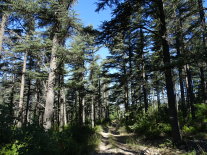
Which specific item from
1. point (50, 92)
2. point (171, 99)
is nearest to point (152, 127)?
point (171, 99)

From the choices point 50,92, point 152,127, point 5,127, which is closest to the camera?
point 5,127

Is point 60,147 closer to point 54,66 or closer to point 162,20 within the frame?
point 54,66

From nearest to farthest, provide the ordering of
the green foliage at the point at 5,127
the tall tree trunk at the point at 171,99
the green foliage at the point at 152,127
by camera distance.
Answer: the green foliage at the point at 5,127 → the tall tree trunk at the point at 171,99 → the green foliage at the point at 152,127

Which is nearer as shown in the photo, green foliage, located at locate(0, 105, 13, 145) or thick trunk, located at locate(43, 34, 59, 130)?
green foliage, located at locate(0, 105, 13, 145)

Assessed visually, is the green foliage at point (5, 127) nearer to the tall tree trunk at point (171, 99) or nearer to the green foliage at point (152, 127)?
the tall tree trunk at point (171, 99)

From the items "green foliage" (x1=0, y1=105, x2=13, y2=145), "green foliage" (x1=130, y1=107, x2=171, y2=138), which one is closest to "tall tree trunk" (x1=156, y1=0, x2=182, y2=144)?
"green foliage" (x1=130, y1=107, x2=171, y2=138)

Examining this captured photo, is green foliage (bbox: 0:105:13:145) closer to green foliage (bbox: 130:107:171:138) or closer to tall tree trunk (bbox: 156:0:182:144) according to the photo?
tall tree trunk (bbox: 156:0:182:144)

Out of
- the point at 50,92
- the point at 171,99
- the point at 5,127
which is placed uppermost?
the point at 50,92

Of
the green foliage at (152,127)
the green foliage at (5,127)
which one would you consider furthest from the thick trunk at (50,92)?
the green foliage at (152,127)

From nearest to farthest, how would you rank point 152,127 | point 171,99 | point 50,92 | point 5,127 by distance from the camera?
point 5,127 → point 171,99 → point 50,92 → point 152,127

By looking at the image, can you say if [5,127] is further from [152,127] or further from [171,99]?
[152,127]

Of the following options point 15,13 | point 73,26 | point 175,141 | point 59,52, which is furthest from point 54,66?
point 175,141

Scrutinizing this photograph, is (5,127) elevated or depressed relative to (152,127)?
elevated

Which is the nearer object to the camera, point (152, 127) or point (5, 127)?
point (5, 127)
